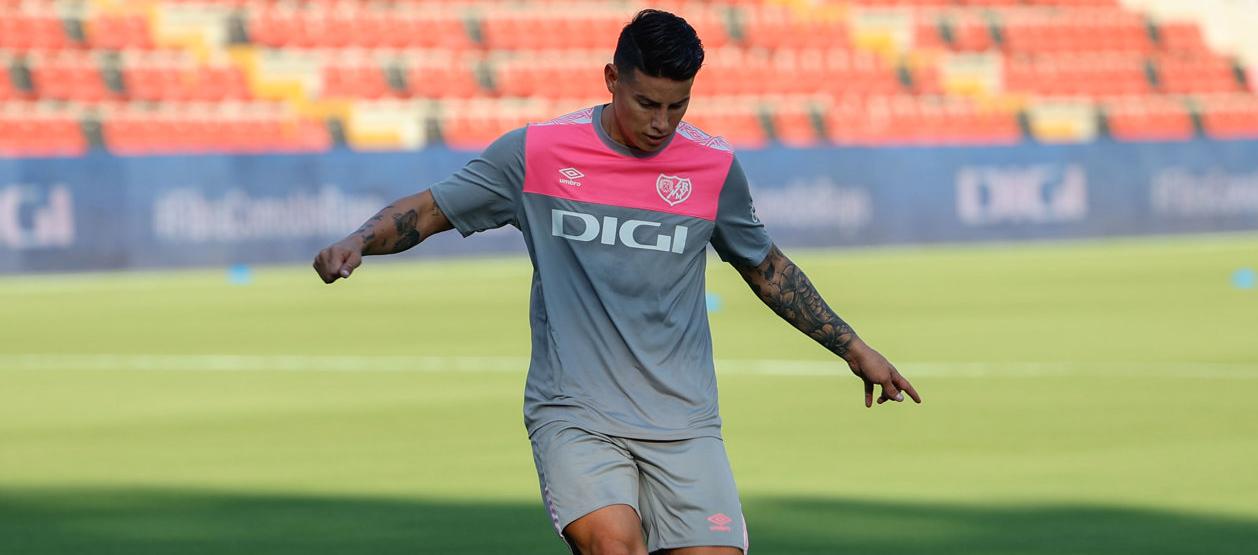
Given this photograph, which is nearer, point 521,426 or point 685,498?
point 685,498

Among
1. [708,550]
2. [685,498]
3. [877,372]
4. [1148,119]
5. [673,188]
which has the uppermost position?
[1148,119]

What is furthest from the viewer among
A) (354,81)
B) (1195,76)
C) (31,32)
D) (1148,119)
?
(1195,76)

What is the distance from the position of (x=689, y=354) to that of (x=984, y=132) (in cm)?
3400

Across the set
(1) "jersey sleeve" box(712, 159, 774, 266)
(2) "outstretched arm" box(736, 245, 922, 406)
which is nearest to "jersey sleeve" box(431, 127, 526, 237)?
(1) "jersey sleeve" box(712, 159, 774, 266)

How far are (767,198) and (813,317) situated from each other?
2570cm

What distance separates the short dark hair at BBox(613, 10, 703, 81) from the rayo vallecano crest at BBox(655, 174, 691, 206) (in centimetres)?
30

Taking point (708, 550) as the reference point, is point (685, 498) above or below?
above

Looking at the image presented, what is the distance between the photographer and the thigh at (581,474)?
5254 millimetres

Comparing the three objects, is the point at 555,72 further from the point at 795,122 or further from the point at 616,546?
the point at 616,546

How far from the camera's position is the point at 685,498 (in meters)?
5.35

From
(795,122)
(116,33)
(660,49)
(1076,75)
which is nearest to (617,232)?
(660,49)

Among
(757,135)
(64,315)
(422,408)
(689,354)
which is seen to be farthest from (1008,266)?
(689,354)

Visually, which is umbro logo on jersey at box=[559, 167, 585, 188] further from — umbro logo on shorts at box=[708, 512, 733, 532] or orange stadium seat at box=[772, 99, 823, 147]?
orange stadium seat at box=[772, 99, 823, 147]

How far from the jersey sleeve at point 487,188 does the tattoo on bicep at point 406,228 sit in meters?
0.07
